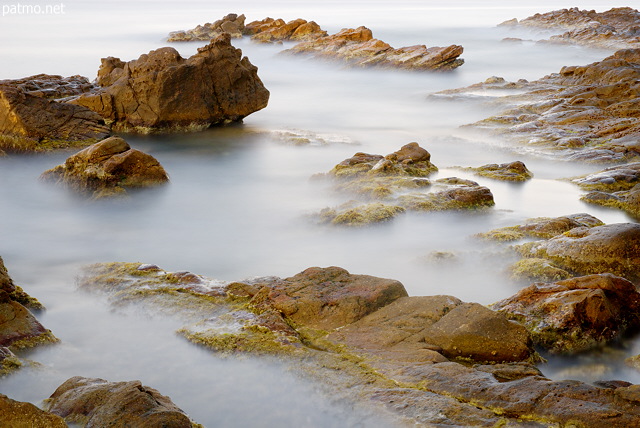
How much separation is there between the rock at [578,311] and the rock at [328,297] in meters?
1.40

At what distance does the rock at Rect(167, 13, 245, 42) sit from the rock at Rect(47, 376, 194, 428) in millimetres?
46781

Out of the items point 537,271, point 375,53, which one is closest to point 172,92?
point 537,271

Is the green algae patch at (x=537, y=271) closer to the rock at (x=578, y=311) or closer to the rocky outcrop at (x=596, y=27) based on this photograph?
the rock at (x=578, y=311)

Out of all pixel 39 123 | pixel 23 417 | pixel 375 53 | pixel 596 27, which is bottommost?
pixel 23 417

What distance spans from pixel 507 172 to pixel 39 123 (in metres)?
11.5

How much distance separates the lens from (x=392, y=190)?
12.1 metres

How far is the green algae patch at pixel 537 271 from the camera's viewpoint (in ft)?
27.6

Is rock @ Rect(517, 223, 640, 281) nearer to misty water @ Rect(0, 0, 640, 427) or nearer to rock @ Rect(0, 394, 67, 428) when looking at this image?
misty water @ Rect(0, 0, 640, 427)

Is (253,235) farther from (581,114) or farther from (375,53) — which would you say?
(375,53)

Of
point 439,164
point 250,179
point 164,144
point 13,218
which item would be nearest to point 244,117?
point 164,144

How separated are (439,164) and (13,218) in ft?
30.7

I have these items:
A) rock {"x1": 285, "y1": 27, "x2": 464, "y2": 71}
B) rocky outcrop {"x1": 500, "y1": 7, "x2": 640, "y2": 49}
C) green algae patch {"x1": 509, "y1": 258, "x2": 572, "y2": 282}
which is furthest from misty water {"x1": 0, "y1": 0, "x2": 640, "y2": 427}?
rocky outcrop {"x1": 500, "y1": 7, "x2": 640, "y2": 49}

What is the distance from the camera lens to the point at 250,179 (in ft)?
48.8

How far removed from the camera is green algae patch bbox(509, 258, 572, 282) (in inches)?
331
